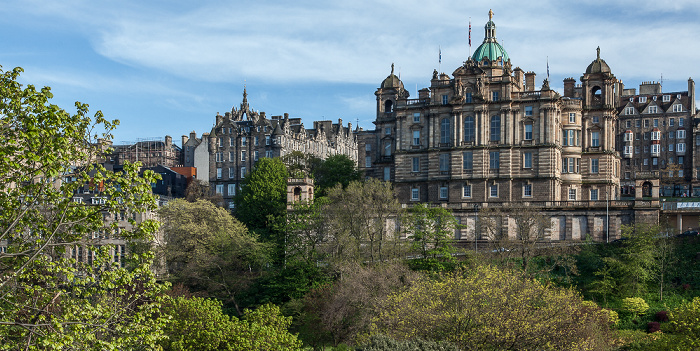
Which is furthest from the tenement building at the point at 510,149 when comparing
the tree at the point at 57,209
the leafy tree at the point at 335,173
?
the tree at the point at 57,209

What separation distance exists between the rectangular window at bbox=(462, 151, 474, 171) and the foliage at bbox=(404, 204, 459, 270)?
8635 millimetres

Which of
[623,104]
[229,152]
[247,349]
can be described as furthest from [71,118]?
[623,104]

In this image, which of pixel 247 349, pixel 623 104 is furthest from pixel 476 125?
pixel 623 104

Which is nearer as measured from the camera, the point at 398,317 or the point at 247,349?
the point at 247,349

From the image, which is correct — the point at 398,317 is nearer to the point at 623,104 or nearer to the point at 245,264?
the point at 245,264

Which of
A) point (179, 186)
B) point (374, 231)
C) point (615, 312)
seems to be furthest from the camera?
point (179, 186)

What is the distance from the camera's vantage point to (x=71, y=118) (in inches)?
913

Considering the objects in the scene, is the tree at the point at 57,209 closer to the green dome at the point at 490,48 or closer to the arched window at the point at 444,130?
the arched window at the point at 444,130

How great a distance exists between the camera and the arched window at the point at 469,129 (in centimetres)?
8288

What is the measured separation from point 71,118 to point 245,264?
52.1 metres

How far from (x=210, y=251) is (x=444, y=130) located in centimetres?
2728

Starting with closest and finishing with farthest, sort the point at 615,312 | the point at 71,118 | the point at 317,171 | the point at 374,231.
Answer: the point at 71,118 → the point at 615,312 → the point at 374,231 → the point at 317,171

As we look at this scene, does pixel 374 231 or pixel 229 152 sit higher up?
pixel 229 152

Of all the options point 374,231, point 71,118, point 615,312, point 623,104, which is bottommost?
point 615,312
